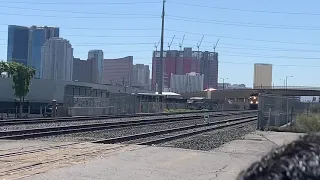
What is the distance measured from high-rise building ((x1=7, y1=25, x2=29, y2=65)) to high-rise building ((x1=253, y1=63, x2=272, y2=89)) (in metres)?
71.4

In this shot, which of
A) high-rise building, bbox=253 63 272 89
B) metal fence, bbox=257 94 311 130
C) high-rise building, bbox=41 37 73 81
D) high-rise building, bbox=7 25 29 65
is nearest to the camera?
metal fence, bbox=257 94 311 130

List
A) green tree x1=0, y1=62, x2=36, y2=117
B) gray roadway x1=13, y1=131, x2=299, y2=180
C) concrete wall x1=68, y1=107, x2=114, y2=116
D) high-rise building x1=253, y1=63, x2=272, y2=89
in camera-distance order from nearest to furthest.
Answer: gray roadway x1=13, y1=131, x2=299, y2=180 → concrete wall x1=68, y1=107, x2=114, y2=116 → green tree x1=0, y1=62, x2=36, y2=117 → high-rise building x1=253, y1=63, x2=272, y2=89

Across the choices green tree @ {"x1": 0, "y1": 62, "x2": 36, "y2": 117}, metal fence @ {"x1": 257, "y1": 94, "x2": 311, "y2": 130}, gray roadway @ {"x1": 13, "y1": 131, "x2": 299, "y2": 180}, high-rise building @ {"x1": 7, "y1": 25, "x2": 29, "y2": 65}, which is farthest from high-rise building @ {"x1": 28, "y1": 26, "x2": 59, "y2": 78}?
gray roadway @ {"x1": 13, "y1": 131, "x2": 299, "y2": 180}

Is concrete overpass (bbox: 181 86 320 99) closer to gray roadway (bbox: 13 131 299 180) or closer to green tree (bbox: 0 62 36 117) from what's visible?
green tree (bbox: 0 62 36 117)

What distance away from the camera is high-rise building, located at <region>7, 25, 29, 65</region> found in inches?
6831

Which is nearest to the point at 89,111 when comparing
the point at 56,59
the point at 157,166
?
the point at 157,166

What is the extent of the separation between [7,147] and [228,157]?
709cm

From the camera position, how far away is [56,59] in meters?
162

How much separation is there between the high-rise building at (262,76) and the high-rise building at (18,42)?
234ft

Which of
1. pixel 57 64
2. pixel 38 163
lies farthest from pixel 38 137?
pixel 57 64

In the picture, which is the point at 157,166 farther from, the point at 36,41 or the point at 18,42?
the point at 36,41

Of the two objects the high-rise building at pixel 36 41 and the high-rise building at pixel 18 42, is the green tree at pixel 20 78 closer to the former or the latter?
the high-rise building at pixel 36 41

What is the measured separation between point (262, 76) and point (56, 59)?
200 feet

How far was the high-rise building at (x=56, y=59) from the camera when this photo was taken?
16175 cm
